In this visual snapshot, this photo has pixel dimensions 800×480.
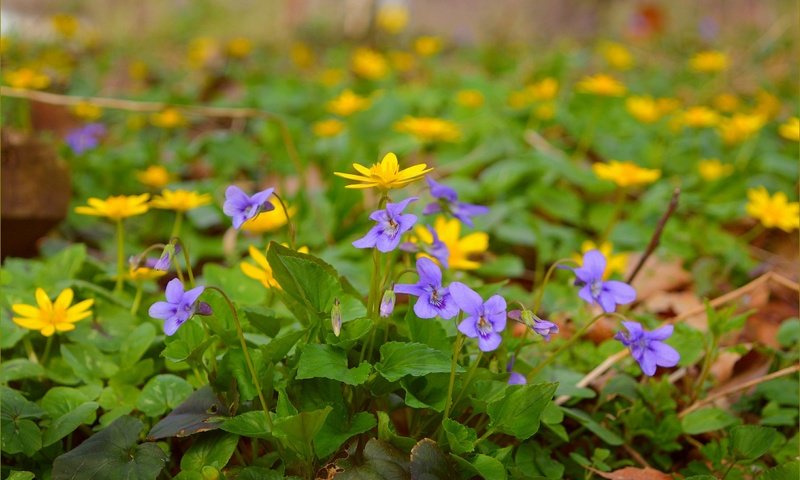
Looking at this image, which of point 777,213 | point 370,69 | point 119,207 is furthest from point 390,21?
point 119,207

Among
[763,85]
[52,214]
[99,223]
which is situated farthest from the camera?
[763,85]

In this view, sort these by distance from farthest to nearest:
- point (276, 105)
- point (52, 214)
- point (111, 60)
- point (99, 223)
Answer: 1. point (111, 60)
2. point (276, 105)
3. point (99, 223)
4. point (52, 214)

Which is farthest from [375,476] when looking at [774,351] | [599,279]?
[774,351]

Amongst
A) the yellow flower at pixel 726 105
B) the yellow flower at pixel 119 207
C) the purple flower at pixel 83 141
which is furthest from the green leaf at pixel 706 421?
the yellow flower at pixel 726 105

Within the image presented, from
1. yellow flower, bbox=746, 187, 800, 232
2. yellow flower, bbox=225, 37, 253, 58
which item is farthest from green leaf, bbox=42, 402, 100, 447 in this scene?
yellow flower, bbox=225, 37, 253, 58

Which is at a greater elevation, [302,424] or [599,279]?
Answer: [599,279]

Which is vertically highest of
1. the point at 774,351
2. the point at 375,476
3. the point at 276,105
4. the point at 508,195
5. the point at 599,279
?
the point at 599,279

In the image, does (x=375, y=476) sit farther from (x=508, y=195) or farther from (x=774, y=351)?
(x=508, y=195)
